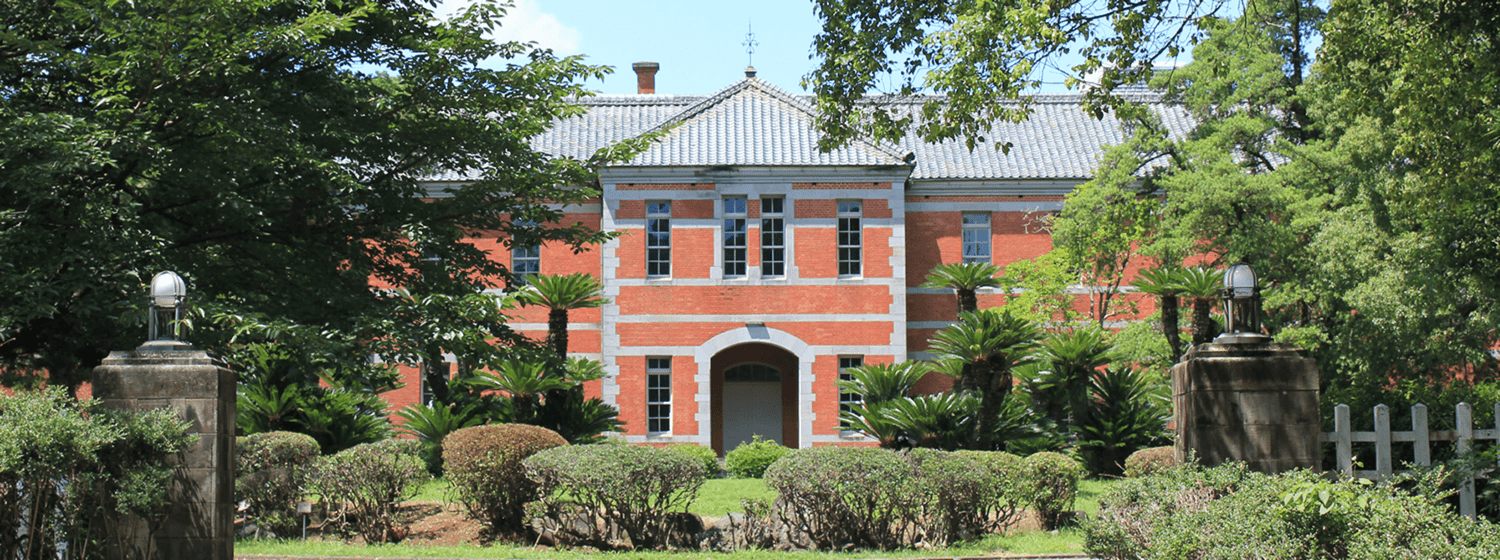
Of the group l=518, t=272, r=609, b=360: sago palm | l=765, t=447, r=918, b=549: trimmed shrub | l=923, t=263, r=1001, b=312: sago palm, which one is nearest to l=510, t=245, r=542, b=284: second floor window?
l=518, t=272, r=609, b=360: sago palm

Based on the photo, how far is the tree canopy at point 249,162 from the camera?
988 cm

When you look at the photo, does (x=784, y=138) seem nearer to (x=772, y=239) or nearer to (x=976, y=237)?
(x=772, y=239)

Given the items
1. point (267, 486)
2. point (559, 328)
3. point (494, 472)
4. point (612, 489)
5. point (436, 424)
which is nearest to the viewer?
point (612, 489)

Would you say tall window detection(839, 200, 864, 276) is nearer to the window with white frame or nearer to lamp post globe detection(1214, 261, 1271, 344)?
the window with white frame

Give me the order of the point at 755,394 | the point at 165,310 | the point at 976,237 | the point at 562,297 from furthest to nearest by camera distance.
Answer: the point at 755,394
the point at 976,237
the point at 562,297
the point at 165,310

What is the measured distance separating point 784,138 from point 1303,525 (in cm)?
2089

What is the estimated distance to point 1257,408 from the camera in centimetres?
800

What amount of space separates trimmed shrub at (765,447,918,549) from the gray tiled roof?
46.6 feet

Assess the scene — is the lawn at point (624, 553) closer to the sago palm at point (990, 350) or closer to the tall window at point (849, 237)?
the sago palm at point (990, 350)

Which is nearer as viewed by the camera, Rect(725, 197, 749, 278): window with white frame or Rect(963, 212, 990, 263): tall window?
Rect(725, 197, 749, 278): window with white frame

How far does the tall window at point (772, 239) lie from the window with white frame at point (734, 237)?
43cm

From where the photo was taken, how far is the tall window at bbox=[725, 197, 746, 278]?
25.8 m

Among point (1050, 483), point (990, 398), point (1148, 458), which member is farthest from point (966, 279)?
point (1050, 483)

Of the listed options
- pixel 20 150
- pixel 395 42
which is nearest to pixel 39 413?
pixel 20 150
